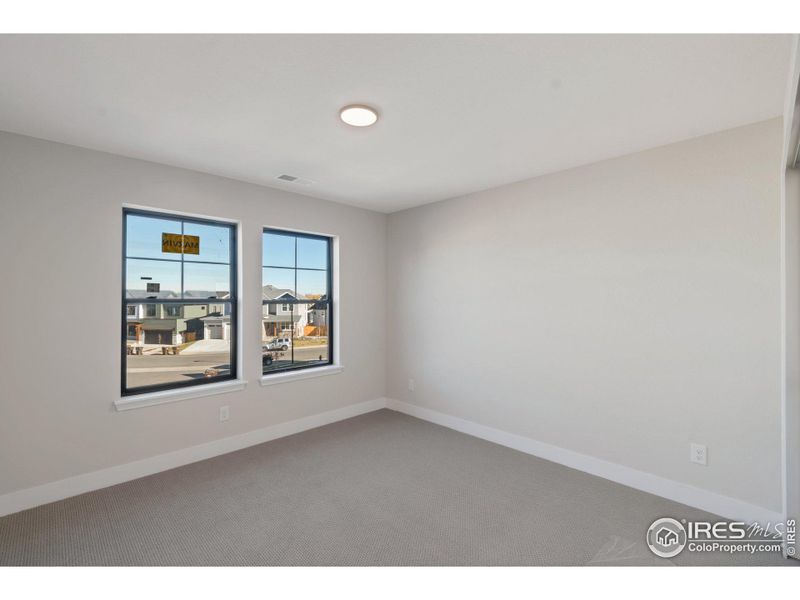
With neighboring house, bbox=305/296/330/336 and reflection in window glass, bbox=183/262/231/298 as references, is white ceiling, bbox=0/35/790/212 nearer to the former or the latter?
reflection in window glass, bbox=183/262/231/298

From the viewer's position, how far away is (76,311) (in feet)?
9.18

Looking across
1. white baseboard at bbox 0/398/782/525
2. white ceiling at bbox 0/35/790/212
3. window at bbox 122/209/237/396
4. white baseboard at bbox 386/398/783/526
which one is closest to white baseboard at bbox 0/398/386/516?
white baseboard at bbox 0/398/782/525

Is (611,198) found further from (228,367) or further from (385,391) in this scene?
(228,367)

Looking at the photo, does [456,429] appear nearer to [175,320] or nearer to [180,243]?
[175,320]

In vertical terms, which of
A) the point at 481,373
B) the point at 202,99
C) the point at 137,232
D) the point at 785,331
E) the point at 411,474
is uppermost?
the point at 202,99

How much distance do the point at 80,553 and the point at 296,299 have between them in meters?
2.65

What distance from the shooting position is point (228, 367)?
A: 12.3ft

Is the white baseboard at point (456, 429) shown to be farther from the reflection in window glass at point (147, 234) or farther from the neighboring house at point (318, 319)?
the reflection in window glass at point (147, 234)

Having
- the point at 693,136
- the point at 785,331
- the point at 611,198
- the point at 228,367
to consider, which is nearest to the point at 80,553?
the point at 228,367

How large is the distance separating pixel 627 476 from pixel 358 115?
125 inches

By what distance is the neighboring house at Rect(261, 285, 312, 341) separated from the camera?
402 centimetres

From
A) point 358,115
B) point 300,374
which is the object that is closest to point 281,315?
point 300,374

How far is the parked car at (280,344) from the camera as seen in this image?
4.10 meters

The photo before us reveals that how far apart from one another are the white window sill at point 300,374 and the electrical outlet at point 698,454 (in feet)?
10.6
